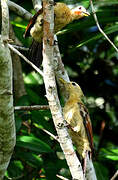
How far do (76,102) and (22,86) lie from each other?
1069mm

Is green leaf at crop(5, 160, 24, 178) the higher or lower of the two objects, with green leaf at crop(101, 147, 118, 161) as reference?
lower

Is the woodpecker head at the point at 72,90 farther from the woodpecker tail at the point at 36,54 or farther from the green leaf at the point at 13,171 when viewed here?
the green leaf at the point at 13,171

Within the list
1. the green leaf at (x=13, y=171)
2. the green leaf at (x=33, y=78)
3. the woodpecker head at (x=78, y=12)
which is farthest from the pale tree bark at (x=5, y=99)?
the green leaf at (x=33, y=78)

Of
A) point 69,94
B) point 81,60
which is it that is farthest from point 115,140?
point 69,94

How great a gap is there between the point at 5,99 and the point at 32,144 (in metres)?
1.29

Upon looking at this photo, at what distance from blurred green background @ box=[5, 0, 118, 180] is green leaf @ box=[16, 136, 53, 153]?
10 cm

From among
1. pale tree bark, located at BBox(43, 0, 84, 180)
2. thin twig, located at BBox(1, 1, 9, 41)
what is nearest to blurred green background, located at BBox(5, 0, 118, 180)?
pale tree bark, located at BBox(43, 0, 84, 180)

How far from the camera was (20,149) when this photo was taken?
4344 millimetres

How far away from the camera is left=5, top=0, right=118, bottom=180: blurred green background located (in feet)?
14.4

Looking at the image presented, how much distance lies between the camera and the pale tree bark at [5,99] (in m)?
2.60

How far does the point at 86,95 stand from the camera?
18.3 ft

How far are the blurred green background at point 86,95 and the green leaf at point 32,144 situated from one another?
0.32ft

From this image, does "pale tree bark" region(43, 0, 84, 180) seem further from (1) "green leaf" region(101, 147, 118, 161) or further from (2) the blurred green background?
(1) "green leaf" region(101, 147, 118, 161)

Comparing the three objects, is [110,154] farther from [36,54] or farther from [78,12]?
[78,12]
